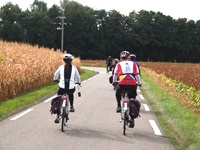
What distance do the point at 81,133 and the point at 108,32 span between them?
85518 millimetres

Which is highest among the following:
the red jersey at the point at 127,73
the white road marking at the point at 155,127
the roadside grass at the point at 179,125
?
the red jersey at the point at 127,73

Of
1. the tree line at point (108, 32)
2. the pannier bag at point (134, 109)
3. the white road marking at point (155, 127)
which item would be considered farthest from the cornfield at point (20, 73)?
the tree line at point (108, 32)

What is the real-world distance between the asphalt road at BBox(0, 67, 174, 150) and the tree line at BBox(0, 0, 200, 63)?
6864cm

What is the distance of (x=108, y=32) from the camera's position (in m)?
91.6

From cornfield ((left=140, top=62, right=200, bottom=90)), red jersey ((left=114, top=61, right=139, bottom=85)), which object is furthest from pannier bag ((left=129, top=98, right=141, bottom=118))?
cornfield ((left=140, top=62, right=200, bottom=90))

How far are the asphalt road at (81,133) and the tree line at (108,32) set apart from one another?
68644 millimetres

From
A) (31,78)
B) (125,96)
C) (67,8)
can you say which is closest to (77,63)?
(31,78)

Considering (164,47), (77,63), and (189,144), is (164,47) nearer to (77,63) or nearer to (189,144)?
(77,63)

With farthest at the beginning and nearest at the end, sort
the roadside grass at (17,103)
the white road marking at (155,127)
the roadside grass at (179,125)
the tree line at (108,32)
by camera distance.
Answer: the tree line at (108,32) < the roadside grass at (17,103) < the white road marking at (155,127) < the roadside grass at (179,125)

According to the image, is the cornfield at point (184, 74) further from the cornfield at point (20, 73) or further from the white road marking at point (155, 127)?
the cornfield at point (20, 73)

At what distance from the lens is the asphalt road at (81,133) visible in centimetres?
627

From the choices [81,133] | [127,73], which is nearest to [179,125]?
[127,73]

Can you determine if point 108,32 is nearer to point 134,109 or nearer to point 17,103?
point 17,103

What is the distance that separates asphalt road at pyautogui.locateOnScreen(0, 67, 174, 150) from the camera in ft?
20.6
